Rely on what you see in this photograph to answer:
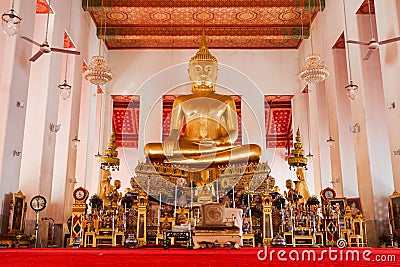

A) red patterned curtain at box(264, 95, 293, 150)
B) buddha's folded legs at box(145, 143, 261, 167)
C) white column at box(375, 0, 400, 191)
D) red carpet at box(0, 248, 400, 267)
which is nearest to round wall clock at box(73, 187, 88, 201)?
buddha's folded legs at box(145, 143, 261, 167)

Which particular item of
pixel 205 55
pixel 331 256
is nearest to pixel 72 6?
pixel 205 55

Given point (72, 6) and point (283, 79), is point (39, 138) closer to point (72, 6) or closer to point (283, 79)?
point (72, 6)

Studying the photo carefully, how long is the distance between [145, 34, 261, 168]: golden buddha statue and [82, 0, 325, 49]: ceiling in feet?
2.80

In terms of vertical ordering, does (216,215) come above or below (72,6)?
below

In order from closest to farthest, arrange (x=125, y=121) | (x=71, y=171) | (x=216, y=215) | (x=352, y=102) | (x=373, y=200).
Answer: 1. (x=216, y=215)
2. (x=373, y=200)
3. (x=352, y=102)
4. (x=71, y=171)
5. (x=125, y=121)

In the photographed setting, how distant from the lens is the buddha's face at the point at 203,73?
8.00m

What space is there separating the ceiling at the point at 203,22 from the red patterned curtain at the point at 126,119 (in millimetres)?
1242

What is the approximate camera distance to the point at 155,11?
332 inches

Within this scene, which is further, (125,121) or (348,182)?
(125,121)

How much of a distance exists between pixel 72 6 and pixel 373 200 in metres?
5.71

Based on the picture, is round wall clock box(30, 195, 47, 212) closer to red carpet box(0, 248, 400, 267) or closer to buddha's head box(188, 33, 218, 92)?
red carpet box(0, 248, 400, 267)

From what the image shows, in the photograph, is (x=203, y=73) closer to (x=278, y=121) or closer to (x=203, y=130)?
(x=203, y=130)

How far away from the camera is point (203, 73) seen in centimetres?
802

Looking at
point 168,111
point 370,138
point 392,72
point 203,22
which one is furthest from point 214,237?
point 168,111
